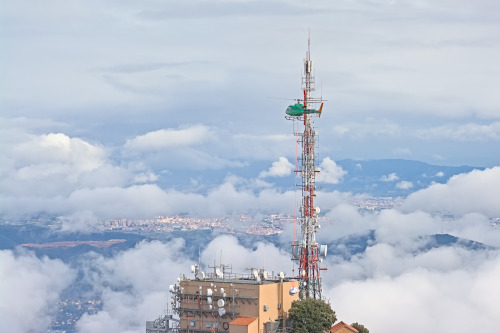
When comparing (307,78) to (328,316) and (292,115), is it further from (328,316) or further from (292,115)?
(328,316)

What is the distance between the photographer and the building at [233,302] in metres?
106

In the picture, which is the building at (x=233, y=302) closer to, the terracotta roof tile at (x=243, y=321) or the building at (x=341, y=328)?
the terracotta roof tile at (x=243, y=321)

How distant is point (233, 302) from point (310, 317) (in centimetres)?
885

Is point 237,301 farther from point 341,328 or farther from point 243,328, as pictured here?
point 341,328

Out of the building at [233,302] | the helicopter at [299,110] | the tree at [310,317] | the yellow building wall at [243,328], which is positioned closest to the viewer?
the yellow building wall at [243,328]

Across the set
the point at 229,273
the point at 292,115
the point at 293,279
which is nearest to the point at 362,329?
the point at 293,279

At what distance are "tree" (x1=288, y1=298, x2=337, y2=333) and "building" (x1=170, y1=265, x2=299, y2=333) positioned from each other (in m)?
1.58

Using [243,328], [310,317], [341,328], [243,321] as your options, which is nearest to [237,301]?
[243,321]

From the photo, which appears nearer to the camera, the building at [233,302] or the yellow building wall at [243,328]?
the yellow building wall at [243,328]

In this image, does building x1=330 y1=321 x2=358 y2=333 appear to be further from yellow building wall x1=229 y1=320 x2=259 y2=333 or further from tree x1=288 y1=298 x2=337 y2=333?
yellow building wall x1=229 y1=320 x2=259 y2=333

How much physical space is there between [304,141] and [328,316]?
23887 millimetres

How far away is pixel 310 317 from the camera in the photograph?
108125mm

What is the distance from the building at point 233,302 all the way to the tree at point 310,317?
158 centimetres

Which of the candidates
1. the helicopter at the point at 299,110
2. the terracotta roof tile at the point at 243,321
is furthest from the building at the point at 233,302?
the helicopter at the point at 299,110
